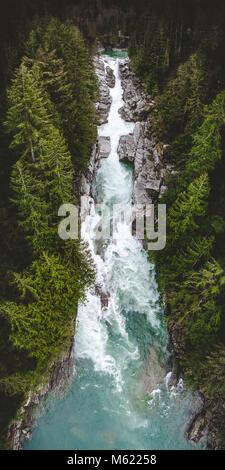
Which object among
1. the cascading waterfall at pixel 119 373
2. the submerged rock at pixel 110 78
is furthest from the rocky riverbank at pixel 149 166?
the submerged rock at pixel 110 78

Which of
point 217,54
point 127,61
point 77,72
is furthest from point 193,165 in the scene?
point 127,61

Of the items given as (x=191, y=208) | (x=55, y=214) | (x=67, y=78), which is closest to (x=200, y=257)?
(x=191, y=208)

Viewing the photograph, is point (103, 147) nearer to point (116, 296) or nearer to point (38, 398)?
point (116, 296)

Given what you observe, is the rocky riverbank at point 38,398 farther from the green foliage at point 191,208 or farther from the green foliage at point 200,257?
the green foliage at point 191,208

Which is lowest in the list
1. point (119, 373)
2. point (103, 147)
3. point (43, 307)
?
point (119, 373)

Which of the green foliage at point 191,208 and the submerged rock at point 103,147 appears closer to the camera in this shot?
the green foliage at point 191,208

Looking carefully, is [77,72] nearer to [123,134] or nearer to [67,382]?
[123,134]
